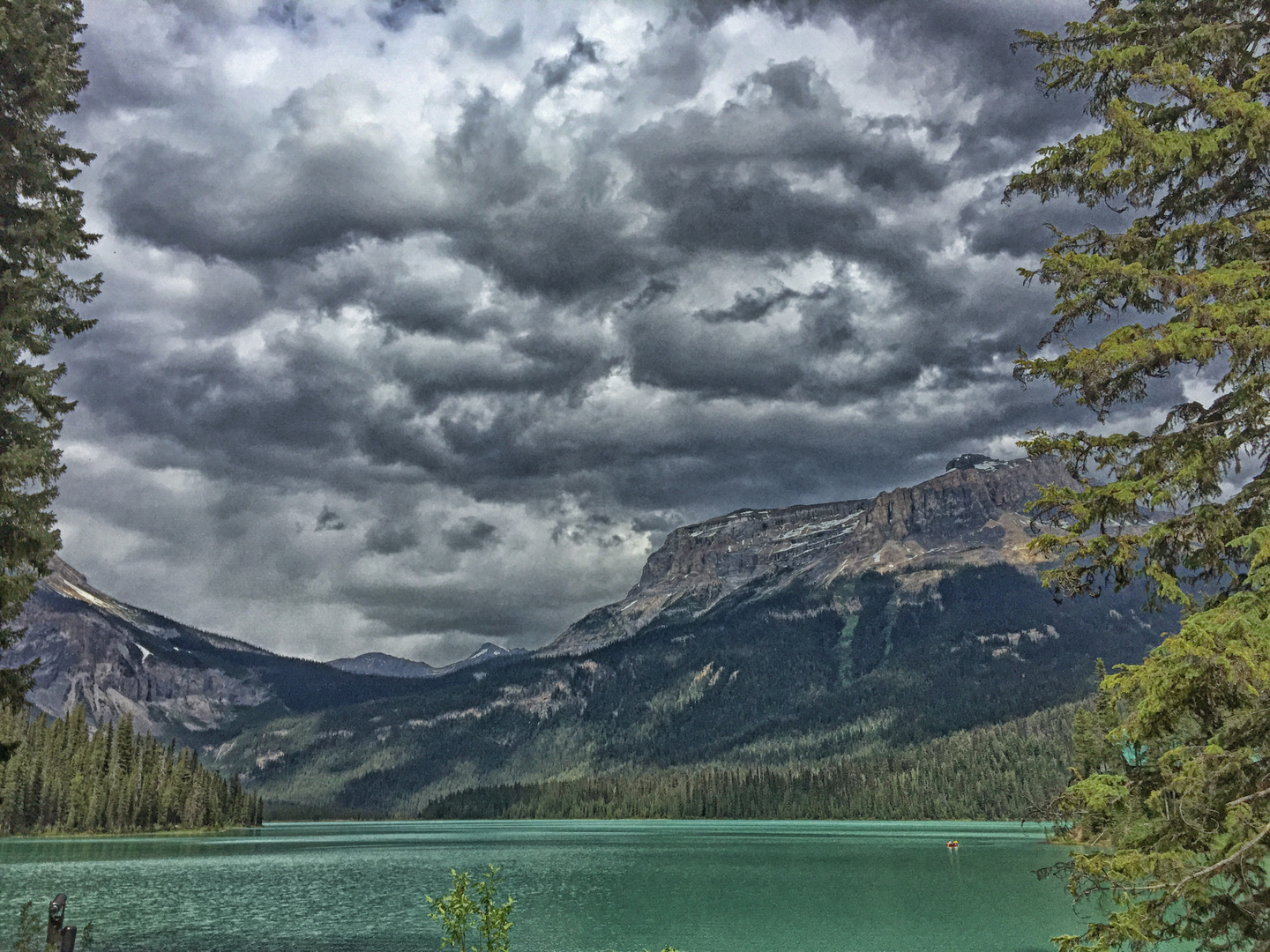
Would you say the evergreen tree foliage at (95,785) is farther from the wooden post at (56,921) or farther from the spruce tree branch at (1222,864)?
the spruce tree branch at (1222,864)

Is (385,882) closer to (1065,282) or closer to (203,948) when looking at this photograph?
(203,948)

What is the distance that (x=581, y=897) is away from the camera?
70.6m

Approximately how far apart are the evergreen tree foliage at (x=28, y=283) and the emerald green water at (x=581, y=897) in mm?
28745

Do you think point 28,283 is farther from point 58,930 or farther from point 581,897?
point 581,897

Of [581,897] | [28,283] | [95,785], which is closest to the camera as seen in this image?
[28,283]

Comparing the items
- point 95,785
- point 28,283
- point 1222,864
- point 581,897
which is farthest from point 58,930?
point 95,785

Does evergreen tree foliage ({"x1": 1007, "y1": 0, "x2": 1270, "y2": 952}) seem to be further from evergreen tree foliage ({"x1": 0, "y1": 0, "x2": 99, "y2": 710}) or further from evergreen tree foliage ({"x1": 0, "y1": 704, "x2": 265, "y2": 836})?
evergreen tree foliage ({"x1": 0, "y1": 704, "x2": 265, "y2": 836})

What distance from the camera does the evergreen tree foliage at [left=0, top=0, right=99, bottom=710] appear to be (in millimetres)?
21109

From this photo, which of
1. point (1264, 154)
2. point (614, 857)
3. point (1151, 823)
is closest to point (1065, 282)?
point (1264, 154)

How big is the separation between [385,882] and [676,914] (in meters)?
33.6

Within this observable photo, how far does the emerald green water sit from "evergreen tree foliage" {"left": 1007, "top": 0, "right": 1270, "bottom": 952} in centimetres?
4054

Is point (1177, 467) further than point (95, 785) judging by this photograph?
No

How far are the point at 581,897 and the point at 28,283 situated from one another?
6258 cm

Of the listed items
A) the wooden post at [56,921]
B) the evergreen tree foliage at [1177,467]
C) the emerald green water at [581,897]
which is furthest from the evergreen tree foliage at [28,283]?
the emerald green water at [581,897]
